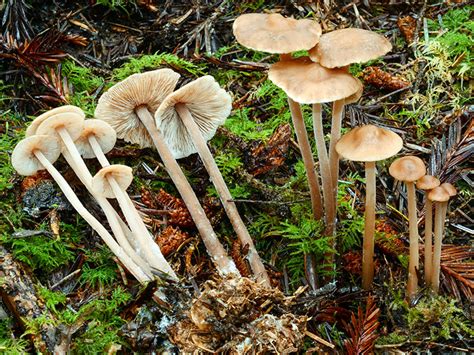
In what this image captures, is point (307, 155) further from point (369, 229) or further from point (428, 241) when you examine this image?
point (428, 241)

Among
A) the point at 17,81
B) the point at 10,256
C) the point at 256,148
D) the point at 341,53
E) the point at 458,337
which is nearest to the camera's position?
the point at 341,53

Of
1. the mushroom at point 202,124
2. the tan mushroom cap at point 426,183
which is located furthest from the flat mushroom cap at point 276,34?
the tan mushroom cap at point 426,183

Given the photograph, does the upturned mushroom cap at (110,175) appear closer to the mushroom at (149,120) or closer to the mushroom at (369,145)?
the mushroom at (149,120)

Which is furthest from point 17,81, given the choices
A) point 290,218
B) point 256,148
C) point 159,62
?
point 290,218

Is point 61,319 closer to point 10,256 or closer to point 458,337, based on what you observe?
point 10,256

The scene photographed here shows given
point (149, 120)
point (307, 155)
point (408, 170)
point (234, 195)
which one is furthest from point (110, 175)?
point (408, 170)

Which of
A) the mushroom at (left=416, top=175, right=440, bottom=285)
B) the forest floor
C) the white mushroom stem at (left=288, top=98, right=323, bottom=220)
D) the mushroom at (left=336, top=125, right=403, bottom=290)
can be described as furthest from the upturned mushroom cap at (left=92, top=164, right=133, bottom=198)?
the mushroom at (left=416, top=175, right=440, bottom=285)
